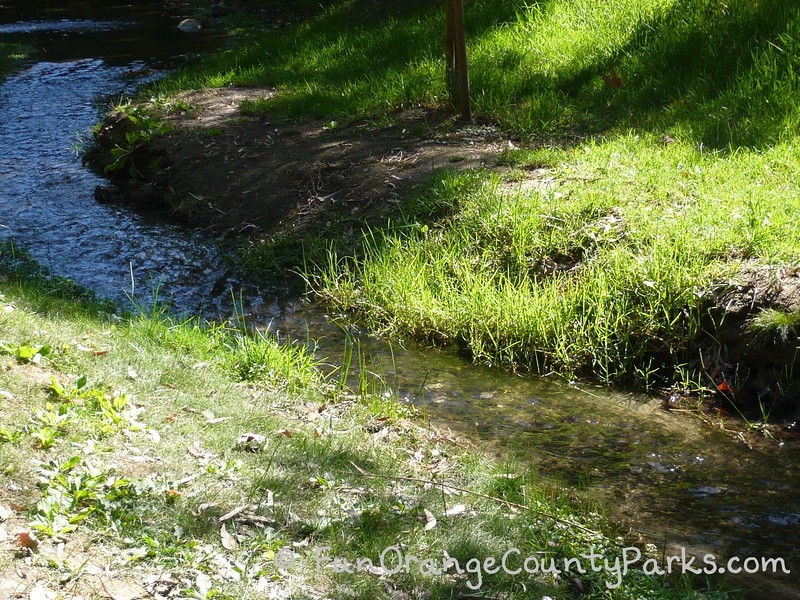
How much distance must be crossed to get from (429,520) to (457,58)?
616 cm

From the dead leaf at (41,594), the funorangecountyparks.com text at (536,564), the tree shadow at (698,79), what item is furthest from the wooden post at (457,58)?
the dead leaf at (41,594)

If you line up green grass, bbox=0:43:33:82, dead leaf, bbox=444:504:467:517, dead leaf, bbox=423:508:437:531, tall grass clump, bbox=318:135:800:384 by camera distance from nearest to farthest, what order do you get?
dead leaf, bbox=423:508:437:531 → dead leaf, bbox=444:504:467:517 → tall grass clump, bbox=318:135:800:384 → green grass, bbox=0:43:33:82

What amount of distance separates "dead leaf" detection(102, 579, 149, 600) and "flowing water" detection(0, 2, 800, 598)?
228 centimetres

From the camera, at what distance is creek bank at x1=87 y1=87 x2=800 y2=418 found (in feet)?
18.0

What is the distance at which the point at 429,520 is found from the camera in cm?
376

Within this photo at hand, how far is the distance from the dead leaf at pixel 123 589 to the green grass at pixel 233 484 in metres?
0.03

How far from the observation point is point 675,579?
144 inches

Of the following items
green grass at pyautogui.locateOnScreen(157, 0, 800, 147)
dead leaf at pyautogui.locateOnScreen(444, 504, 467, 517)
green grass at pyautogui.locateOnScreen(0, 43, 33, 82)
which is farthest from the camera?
green grass at pyautogui.locateOnScreen(0, 43, 33, 82)

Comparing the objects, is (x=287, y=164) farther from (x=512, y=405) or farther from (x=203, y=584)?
(x=203, y=584)

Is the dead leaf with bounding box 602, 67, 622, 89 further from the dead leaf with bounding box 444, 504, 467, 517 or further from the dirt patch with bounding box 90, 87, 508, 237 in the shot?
the dead leaf with bounding box 444, 504, 467, 517

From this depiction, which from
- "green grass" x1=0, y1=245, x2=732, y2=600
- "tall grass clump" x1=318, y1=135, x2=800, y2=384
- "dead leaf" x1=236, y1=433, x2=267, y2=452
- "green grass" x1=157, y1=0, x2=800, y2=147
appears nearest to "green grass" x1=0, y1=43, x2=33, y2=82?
"green grass" x1=157, y1=0, x2=800, y2=147

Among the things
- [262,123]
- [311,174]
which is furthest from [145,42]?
[311,174]

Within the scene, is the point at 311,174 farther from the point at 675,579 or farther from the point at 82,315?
the point at 675,579

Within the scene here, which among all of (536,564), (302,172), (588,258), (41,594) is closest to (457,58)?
(302,172)
